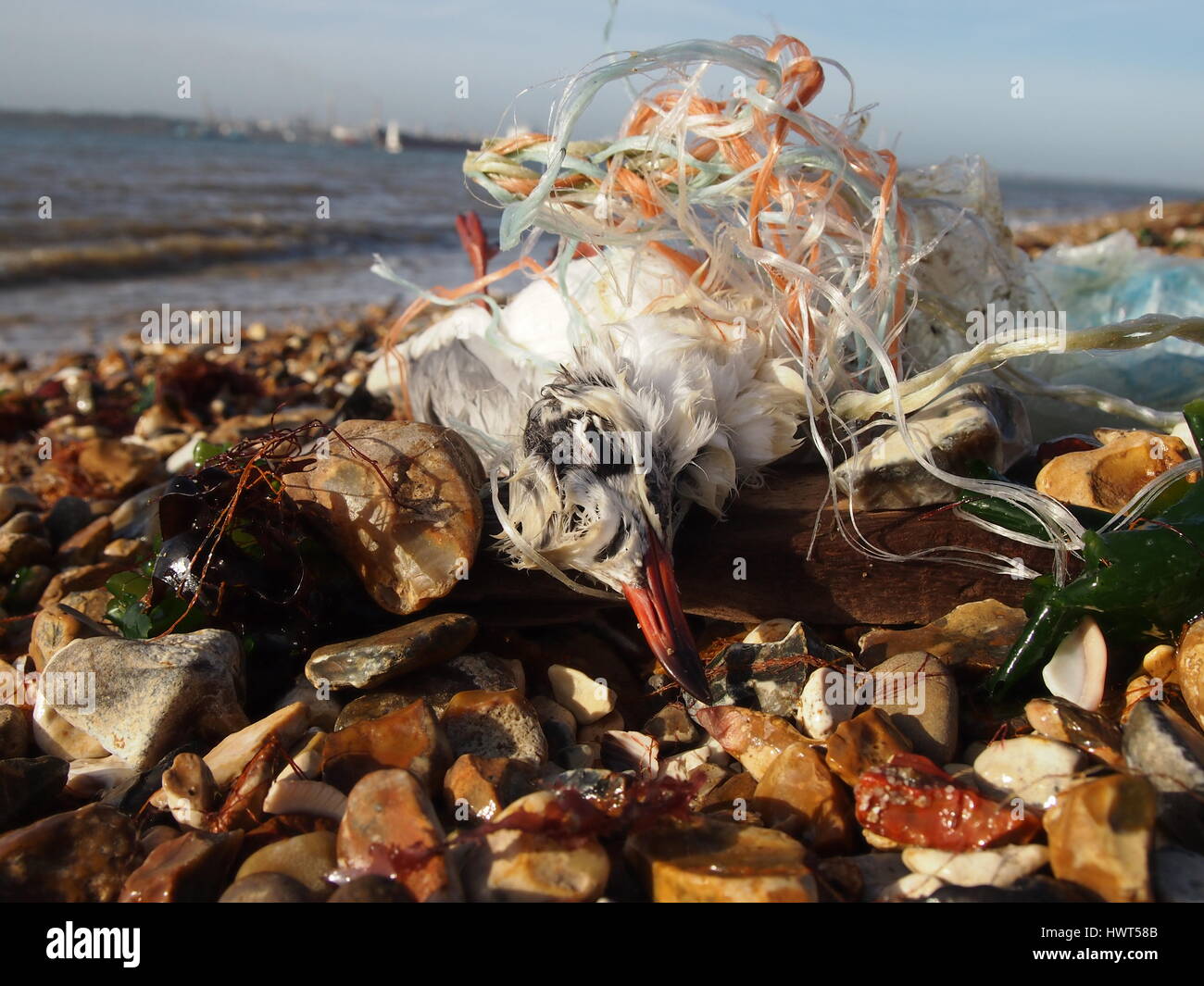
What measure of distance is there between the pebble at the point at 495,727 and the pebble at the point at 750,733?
1.45 ft

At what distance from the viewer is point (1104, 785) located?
1658mm

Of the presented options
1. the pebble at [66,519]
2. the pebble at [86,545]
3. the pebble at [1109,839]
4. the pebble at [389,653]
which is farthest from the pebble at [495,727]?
the pebble at [66,519]

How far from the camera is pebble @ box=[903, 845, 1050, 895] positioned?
167 centimetres

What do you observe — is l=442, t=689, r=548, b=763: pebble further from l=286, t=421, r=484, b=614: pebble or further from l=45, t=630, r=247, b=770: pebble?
l=45, t=630, r=247, b=770: pebble

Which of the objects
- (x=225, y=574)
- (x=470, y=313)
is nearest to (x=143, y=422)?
(x=470, y=313)

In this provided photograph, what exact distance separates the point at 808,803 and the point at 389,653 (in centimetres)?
110

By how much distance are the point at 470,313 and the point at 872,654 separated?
220cm

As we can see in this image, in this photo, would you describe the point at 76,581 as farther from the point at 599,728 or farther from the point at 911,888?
the point at 911,888

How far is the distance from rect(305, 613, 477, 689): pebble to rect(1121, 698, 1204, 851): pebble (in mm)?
1597

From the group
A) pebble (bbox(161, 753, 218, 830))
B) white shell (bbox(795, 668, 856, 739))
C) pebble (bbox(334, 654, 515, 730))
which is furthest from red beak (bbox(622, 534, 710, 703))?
pebble (bbox(161, 753, 218, 830))

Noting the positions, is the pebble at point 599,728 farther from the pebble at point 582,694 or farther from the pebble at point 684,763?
the pebble at point 684,763

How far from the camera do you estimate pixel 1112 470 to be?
2.78 meters

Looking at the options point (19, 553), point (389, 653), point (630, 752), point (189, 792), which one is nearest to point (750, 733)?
point (630, 752)
